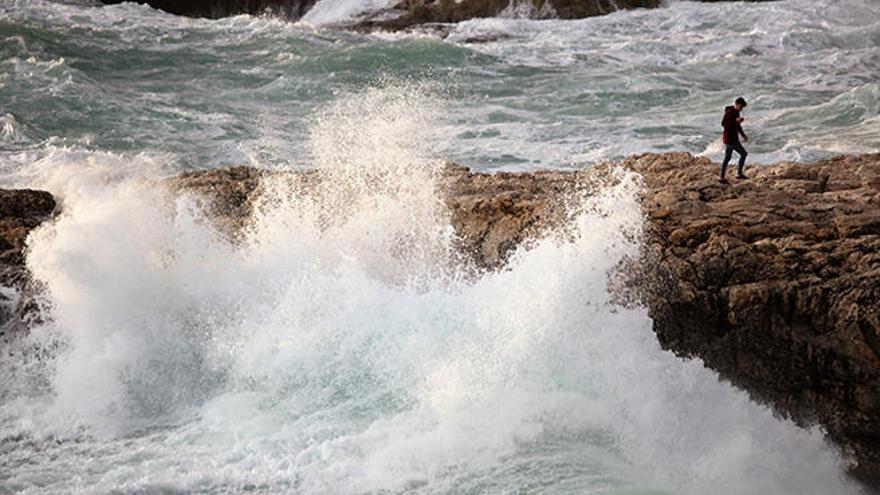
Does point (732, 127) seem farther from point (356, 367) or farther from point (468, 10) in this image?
point (468, 10)

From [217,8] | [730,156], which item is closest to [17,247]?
[730,156]

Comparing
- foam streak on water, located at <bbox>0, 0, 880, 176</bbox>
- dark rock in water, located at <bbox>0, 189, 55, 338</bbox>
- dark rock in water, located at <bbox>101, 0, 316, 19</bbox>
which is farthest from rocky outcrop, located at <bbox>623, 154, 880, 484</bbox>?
dark rock in water, located at <bbox>101, 0, 316, 19</bbox>

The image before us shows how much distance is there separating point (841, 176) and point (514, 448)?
3757 mm

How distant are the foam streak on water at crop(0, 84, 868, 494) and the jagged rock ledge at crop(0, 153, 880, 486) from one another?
188 mm

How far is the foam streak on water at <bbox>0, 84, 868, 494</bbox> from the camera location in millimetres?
7188

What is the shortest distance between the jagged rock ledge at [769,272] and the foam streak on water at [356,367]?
188 mm

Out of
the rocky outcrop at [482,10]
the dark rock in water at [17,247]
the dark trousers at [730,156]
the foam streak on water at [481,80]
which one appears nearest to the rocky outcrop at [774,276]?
the dark trousers at [730,156]

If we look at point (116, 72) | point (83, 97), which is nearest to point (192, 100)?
point (83, 97)

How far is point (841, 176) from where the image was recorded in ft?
29.0

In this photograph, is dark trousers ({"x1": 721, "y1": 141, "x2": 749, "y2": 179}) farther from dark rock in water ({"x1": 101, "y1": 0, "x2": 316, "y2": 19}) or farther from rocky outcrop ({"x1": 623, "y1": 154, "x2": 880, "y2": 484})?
dark rock in water ({"x1": 101, "y1": 0, "x2": 316, "y2": 19})

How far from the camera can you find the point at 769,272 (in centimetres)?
748

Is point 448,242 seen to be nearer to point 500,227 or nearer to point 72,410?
point 500,227

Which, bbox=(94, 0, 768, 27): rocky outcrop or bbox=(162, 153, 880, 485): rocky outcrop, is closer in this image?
bbox=(162, 153, 880, 485): rocky outcrop

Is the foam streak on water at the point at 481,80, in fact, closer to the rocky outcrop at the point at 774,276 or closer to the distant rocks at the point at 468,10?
the distant rocks at the point at 468,10
